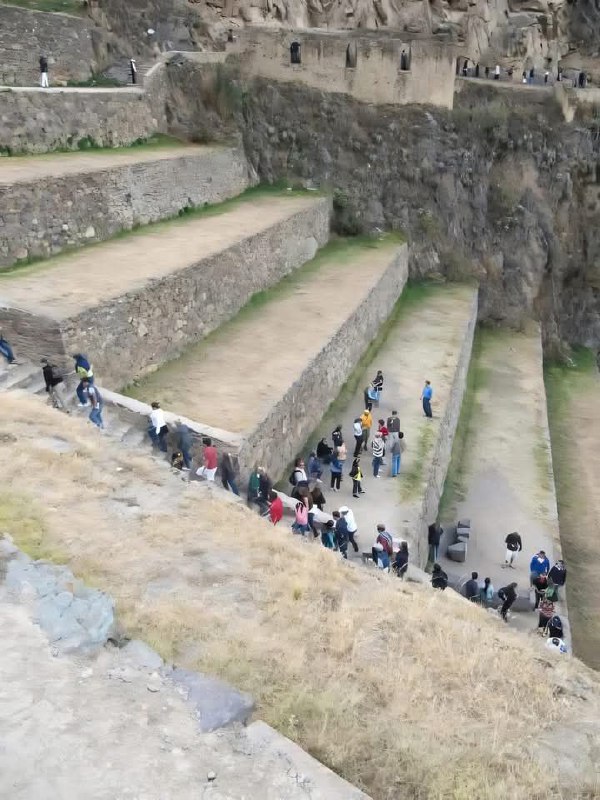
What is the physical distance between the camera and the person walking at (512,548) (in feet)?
40.1

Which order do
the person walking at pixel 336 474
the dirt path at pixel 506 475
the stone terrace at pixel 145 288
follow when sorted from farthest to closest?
the dirt path at pixel 506 475 → the person walking at pixel 336 474 → the stone terrace at pixel 145 288

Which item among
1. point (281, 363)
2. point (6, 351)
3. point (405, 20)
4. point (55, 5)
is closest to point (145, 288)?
point (281, 363)

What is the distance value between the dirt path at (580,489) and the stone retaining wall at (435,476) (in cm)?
277

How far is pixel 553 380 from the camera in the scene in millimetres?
24594

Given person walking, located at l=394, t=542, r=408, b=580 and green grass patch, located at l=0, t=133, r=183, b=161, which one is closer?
person walking, located at l=394, t=542, r=408, b=580

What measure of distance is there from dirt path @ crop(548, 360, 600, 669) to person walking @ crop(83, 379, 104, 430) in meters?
8.18

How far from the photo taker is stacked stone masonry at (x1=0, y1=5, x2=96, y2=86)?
1795 centimetres

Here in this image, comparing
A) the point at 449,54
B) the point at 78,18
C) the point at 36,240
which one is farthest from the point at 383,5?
the point at 36,240

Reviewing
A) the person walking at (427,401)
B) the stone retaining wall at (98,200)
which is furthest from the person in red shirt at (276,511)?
the stone retaining wall at (98,200)

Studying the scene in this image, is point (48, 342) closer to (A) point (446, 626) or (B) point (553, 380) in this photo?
(A) point (446, 626)

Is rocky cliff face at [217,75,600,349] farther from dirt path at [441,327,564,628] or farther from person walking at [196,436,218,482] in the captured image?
person walking at [196,436,218,482]

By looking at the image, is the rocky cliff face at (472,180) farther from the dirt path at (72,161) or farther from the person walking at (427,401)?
the person walking at (427,401)

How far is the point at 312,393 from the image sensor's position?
13.8 meters

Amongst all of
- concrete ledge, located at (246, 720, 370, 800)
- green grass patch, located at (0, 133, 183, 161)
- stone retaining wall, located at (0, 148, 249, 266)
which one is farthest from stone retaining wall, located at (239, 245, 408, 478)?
green grass patch, located at (0, 133, 183, 161)
